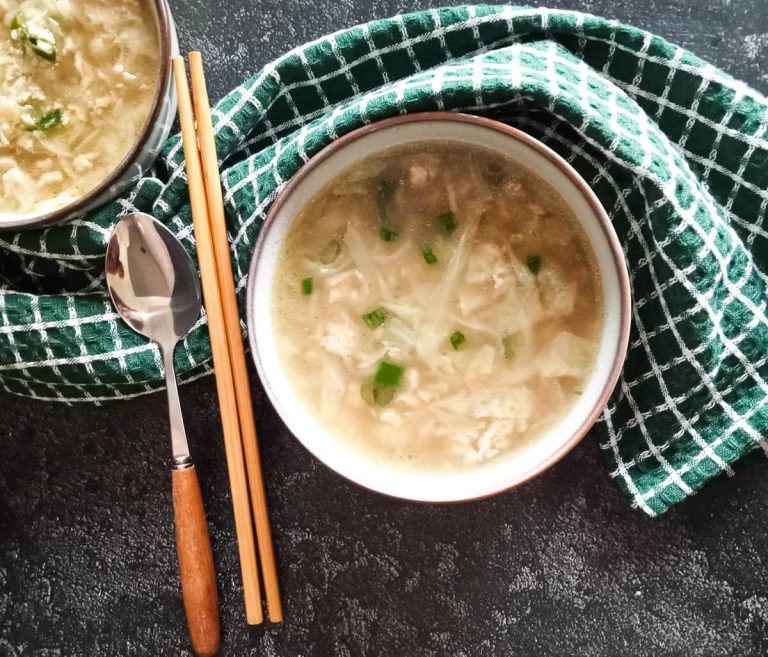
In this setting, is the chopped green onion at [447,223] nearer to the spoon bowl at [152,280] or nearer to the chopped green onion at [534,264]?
the chopped green onion at [534,264]

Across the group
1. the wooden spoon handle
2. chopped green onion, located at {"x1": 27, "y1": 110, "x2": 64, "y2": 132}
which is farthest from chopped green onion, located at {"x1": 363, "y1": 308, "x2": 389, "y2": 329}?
chopped green onion, located at {"x1": 27, "y1": 110, "x2": 64, "y2": 132}

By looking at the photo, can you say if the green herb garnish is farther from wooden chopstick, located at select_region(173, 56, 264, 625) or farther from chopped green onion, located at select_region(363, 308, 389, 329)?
chopped green onion, located at select_region(363, 308, 389, 329)

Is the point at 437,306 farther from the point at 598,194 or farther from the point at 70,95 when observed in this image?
the point at 70,95

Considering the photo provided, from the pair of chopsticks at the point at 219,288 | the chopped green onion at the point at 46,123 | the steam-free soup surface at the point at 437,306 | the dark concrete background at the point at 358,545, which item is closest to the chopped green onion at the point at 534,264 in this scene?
the steam-free soup surface at the point at 437,306

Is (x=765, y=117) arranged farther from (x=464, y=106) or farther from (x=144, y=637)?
(x=144, y=637)

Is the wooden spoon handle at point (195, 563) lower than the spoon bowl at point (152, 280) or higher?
lower

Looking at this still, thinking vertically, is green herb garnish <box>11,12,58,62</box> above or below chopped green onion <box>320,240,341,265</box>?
above
